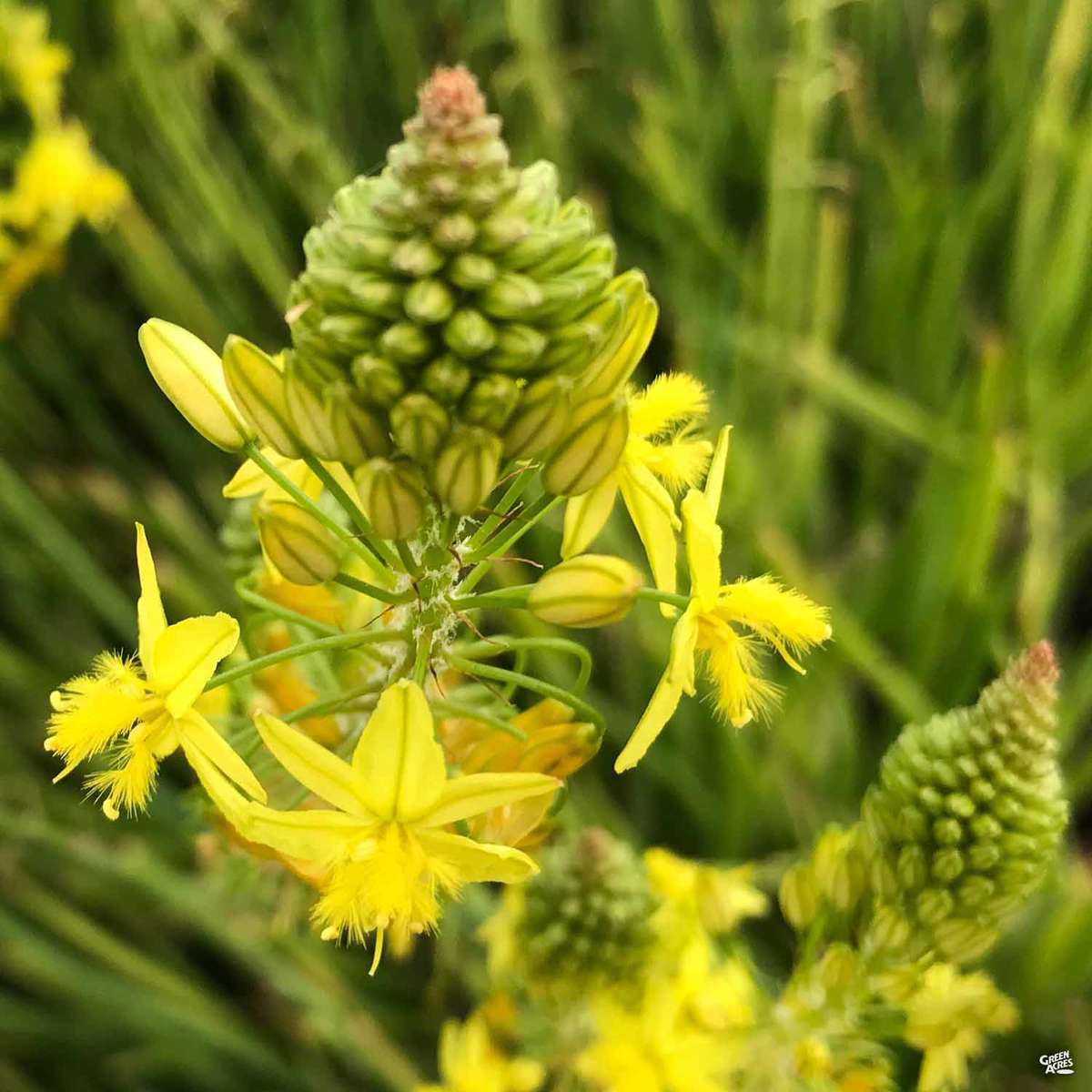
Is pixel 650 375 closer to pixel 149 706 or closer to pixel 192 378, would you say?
pixel 192 378

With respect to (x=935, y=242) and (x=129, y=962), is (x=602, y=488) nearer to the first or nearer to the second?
(x=129, y=962)

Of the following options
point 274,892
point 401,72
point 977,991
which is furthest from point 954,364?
point 274,892

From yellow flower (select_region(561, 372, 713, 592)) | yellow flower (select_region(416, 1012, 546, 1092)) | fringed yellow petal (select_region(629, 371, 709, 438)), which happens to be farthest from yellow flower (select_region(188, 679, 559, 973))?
yellow flower (select_region(416, 1012, 546, 1092))

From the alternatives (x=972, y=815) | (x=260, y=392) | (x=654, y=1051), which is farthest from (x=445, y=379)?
(x=654, y=1051)

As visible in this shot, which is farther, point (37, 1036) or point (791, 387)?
point (791, 387)

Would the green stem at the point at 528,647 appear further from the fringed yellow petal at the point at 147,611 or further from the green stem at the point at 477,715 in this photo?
the fringed yellow petal at the point at 147,611

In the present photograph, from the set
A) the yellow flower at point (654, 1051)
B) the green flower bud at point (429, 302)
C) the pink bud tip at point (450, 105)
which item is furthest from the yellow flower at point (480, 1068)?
the pink bud tip at point (450, 105)

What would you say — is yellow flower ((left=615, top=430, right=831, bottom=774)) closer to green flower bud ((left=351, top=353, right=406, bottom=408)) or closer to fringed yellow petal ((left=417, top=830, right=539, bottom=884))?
fringed yellow petal ((left=417, top=830, right=539, bottom=884))
